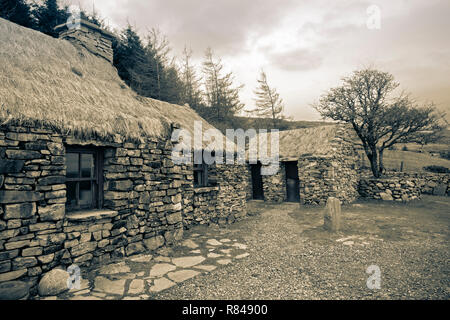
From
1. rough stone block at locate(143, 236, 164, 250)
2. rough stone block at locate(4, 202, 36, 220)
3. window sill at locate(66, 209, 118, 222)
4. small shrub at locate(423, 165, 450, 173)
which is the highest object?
small shrub at locate(423, 165, 450, 173)

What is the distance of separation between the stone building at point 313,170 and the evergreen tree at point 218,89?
27.9 ft

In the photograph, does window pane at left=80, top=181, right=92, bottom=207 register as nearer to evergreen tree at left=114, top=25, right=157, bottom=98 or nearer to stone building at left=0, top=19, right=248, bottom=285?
stone building at left=0, top=19, right=248, bottom=285

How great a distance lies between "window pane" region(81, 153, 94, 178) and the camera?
493cm

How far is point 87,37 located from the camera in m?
7.16

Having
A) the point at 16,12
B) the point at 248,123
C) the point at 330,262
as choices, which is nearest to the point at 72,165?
the point at 330,262

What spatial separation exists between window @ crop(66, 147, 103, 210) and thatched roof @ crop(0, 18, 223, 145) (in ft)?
1.85

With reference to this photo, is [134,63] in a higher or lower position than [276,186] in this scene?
higher

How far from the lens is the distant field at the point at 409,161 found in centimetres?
1929

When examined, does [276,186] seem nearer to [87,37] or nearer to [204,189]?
[204,189]

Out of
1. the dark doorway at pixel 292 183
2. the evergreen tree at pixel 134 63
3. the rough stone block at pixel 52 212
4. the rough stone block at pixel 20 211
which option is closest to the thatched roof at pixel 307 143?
the dark doorway at pixel 292 183

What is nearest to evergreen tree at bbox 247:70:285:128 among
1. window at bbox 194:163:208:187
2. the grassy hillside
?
the grassy hillside

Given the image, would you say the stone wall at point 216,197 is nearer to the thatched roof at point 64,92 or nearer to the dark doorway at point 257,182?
the thatched roof at point 64,92

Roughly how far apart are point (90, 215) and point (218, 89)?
62.8 ft
